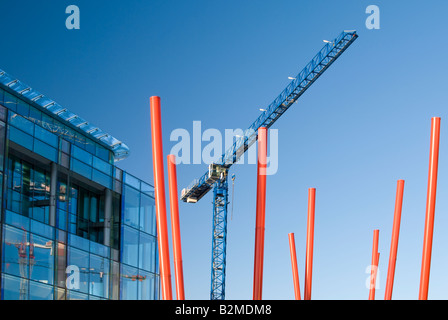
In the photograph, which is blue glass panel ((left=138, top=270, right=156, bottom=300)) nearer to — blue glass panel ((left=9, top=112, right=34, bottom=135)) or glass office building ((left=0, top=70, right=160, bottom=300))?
glass office building ((left=0, top=70, right=160, bottom=300))

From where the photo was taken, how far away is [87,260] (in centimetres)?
4300

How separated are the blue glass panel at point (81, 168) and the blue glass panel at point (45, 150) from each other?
1.86 m

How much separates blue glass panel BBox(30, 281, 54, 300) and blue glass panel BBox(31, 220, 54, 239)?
247cm

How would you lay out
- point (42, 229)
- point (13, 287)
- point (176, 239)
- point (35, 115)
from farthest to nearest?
point (35, 115), point (42, 229), point (13, 287), point (176, 239)

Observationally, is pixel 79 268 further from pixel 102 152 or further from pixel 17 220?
pixel 102 152

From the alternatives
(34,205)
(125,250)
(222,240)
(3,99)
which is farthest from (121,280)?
(222,240)

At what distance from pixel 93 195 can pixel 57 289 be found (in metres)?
8.21

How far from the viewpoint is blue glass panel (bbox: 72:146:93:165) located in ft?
141

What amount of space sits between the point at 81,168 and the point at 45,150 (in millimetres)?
3739

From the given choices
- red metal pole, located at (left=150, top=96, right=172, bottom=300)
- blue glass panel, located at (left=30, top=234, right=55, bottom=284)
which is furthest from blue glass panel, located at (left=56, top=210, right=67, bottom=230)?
red metal pole, located at (left=150, top=96, right=172, bottom=300)

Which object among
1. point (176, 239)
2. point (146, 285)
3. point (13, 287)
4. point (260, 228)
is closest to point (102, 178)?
point (146, 285)

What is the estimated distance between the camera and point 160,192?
1983 cm
